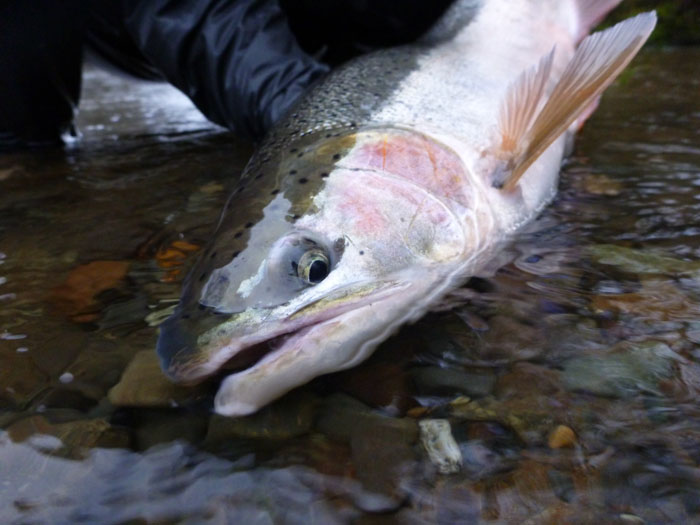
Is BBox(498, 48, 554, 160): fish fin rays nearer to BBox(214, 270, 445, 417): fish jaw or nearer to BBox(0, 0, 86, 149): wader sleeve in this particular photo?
BBox(214, 270, 445, 417): fish jaw

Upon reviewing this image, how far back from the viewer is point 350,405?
134 centimetres

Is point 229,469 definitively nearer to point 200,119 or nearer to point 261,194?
point 261,194

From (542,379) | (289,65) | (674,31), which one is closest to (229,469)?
(542,379)

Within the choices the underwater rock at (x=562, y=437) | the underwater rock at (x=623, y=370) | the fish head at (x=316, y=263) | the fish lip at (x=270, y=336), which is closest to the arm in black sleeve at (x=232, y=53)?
the fish head at (x=316, y=263)

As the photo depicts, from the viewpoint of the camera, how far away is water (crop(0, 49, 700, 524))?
1097 mm

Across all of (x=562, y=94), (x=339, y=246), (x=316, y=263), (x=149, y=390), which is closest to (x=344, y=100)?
(x=562, y=94)

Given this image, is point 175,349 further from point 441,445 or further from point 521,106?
point 521,106

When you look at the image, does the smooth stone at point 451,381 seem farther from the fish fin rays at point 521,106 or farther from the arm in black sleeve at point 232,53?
the arm in black sleeve at point 232,53

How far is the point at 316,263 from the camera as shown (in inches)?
57.8

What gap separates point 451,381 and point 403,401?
13 cm

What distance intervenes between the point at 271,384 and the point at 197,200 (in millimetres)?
1641

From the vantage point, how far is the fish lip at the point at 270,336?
1.27m

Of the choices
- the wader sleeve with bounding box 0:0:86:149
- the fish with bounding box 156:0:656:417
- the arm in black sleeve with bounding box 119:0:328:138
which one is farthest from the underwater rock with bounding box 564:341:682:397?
the wader sleeve with bounding box 0:0:86:149

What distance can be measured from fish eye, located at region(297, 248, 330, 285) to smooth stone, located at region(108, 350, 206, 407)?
1.13 ft
